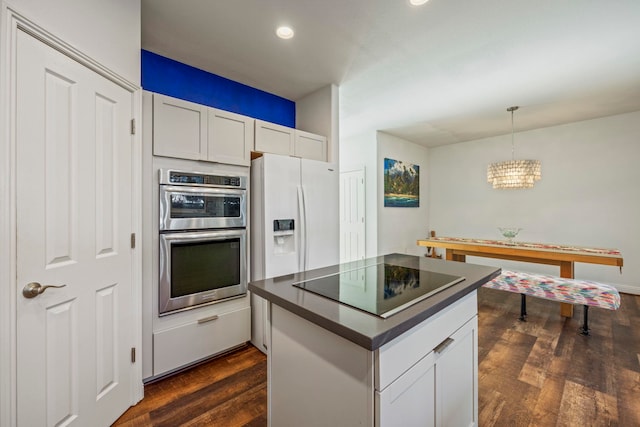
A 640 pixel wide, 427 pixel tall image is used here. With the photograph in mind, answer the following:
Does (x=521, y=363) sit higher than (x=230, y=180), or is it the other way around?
(x=230, y=180)

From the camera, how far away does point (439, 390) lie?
1.14 meters

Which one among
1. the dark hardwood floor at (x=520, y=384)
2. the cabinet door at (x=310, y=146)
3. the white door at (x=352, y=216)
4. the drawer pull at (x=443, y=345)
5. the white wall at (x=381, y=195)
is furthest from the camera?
the white door at (x=352, y=216)

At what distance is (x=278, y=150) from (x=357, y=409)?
2247 millimetres

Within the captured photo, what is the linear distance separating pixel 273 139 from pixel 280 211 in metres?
0.74

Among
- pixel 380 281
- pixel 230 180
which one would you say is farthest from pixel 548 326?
pixel 230 180

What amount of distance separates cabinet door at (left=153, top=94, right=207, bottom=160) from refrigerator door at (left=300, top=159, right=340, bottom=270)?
0.92 metres

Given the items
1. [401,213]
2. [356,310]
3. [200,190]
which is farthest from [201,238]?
[401,213]

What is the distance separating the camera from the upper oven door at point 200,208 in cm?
199

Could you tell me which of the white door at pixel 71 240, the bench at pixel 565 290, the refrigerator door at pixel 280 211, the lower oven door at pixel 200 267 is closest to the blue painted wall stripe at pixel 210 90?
the white door at pixel 71 240

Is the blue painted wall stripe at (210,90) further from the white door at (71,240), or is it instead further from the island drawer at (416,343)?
the island drawer at (416,343)

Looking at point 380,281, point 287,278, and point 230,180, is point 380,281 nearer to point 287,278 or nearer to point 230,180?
point 287,278

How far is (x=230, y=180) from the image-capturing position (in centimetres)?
232

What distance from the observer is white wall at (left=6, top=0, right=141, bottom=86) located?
47.9 inches

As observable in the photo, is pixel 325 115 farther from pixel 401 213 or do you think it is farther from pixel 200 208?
pixel 401 213
